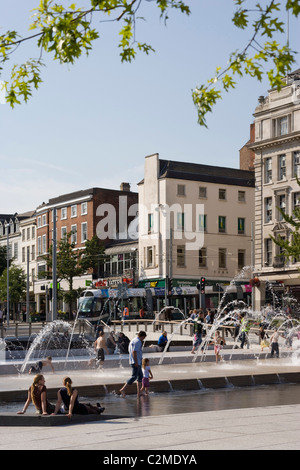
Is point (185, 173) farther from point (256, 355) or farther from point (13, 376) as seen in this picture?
point (13, 376)

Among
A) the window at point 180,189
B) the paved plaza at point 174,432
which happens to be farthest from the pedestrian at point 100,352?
the window at point 180,189

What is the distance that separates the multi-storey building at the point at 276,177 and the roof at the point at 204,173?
1331cm

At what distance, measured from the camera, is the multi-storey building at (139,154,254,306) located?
7431 cm

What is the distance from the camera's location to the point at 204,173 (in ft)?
Result: 256

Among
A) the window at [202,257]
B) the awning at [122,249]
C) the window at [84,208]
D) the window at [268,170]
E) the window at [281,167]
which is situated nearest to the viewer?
the window at [281,167]

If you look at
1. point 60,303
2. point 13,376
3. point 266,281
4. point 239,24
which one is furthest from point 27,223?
point 239,24

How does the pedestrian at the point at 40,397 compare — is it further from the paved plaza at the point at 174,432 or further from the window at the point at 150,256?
the window at the point at 150,256

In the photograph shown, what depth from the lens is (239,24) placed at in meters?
8.74

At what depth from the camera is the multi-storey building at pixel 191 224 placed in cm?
7431

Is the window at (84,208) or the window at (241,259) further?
the window at (84,208)

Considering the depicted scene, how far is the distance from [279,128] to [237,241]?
18773 millimetres

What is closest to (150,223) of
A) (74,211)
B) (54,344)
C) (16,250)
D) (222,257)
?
Result: (222,257)

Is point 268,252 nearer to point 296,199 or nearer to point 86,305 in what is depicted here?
point 296,199

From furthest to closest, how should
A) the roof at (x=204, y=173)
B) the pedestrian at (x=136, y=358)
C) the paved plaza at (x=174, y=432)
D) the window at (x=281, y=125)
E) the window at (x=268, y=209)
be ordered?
the roof at (x=204, y=173)
the window at (x=268, y=209)
the window at (x=281, y=125)
the pedestrian at (x=136, y=358)
the paved plaza at (x=174, y=432)
